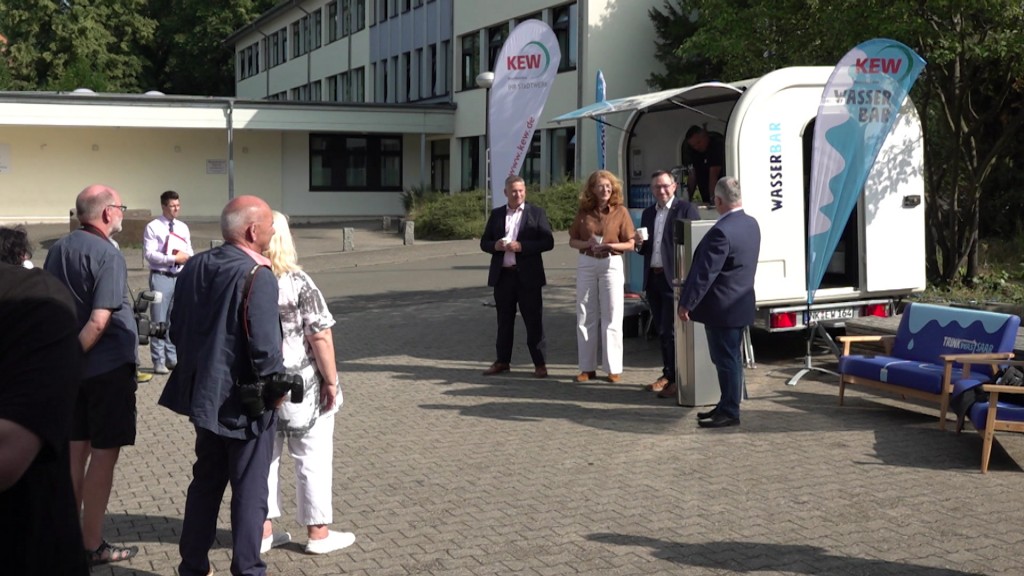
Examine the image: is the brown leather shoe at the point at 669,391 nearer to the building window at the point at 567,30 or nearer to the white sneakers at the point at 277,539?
the white sneakers at the point at 277,539

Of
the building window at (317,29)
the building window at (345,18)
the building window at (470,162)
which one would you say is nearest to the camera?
the building window at (470,162)

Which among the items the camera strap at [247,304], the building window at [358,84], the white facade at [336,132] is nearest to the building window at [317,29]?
the building window at [358,84]

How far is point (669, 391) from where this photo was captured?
9758 millimetres

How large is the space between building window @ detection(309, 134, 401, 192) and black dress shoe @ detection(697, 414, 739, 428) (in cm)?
3646

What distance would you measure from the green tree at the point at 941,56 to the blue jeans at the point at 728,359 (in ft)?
16.7

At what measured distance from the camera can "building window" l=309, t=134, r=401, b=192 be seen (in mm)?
43750

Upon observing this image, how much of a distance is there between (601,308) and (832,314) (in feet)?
7.95

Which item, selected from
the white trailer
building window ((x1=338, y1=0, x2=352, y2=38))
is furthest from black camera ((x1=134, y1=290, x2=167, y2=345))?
building window ((x1=338, y1=0, x2=352, y2=38))

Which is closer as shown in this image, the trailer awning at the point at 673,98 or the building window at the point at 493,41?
the trailer awning at the point at 673,98

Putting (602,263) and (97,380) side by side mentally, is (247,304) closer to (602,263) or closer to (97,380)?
(97,380)

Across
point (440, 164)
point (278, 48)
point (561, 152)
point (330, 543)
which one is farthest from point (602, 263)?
point (278, 48)

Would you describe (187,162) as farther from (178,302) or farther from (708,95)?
(178,302)

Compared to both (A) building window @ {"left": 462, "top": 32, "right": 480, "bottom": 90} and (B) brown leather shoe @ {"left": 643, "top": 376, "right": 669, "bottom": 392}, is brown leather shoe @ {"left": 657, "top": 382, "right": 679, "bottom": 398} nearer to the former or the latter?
(B) brown leather shoe @ {"left": 643, "top": 376, "right": 669, "bottom": 392}

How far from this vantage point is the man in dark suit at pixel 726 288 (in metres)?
8.33
